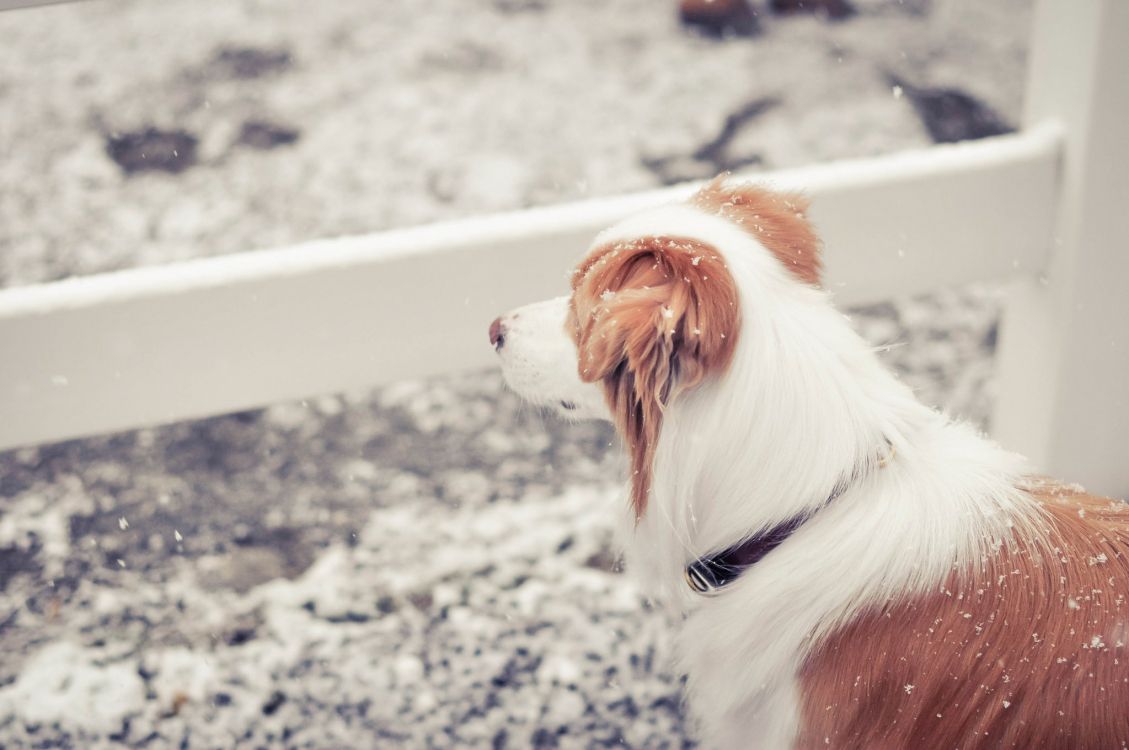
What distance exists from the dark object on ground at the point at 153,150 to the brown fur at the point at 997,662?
3547 mm

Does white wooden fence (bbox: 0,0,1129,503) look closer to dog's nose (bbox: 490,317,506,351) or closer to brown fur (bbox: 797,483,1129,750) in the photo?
dog's nose (bbox: 490,317,506,351)

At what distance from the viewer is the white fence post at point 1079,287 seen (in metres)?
2.21

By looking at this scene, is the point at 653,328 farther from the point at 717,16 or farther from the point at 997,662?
the point at 717,16

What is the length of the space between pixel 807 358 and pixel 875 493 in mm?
230

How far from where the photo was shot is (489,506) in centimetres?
281

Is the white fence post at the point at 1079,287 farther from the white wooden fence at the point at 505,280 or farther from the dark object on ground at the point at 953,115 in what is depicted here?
the dark object on ground at the point at 953,115

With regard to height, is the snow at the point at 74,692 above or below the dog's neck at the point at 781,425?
below

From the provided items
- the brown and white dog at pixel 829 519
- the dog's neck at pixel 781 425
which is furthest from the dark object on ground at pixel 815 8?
the dog's neck at pixel 781 425

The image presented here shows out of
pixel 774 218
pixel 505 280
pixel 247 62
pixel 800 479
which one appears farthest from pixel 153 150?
pixel 800 479

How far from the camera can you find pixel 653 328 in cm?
132

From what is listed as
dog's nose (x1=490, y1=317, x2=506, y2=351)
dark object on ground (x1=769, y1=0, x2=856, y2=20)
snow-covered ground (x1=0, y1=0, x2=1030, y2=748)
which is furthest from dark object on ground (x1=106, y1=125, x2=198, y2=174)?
dark object on ground (x1=769, y1=0, x2=856, y2=20)

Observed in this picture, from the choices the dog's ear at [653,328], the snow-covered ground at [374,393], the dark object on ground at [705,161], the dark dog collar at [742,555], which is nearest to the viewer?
the dog's ear at [653,328]

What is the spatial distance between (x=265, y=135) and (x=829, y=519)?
3.56 meters

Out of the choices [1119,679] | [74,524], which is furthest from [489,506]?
[1119,679]
